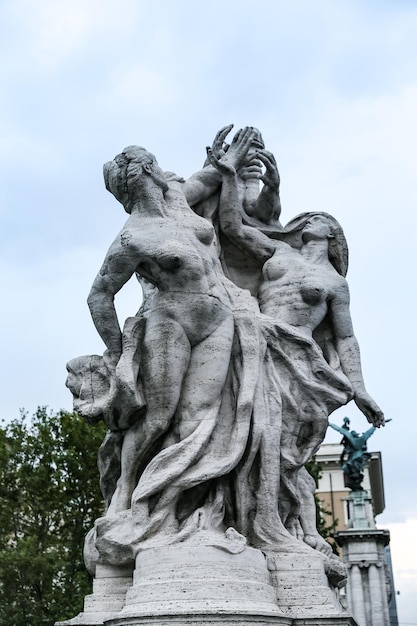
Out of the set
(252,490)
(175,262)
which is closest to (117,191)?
(175,262)

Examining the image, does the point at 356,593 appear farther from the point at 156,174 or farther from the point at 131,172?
the point at 131,172

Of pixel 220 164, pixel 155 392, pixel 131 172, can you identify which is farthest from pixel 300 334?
pixel 131 172

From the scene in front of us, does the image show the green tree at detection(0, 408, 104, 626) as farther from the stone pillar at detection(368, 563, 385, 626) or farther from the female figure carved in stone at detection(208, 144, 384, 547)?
the stone pillar at detection(368, 563, 385, 626)

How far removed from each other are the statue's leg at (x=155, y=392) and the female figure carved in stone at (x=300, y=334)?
2.31 ft

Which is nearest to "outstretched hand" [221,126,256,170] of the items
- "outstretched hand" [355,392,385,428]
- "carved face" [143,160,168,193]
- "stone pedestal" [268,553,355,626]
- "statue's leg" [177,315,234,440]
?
"carved face" [143,160,168,193]

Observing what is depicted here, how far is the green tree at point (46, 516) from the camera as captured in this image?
58.0 feet

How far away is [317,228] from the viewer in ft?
24.9

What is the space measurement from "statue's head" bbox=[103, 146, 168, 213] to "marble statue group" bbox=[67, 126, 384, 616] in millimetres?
11

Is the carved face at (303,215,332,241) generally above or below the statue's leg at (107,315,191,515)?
above

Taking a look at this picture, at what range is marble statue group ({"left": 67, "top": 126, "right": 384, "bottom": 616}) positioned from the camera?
6133 millimetres

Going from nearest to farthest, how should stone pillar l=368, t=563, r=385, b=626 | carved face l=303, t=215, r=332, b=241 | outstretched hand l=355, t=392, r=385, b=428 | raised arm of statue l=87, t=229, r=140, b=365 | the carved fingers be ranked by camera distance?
raised arm of statue l=87, t=229, r=140, b=365 → outstretched hand l=355, t=392, r=385, b=428 → carved face l=303, t=215, r=332, b=241 → the carved fingers → stone pillar l=368, t=563, r=385, b=626

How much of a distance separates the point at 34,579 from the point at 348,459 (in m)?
17.2

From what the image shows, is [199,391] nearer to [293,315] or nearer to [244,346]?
[244,346]

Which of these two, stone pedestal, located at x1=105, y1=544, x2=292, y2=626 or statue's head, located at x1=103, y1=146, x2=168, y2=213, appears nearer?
stone pedestal, located at x1=105, y1=544, x2=292, y2=626
